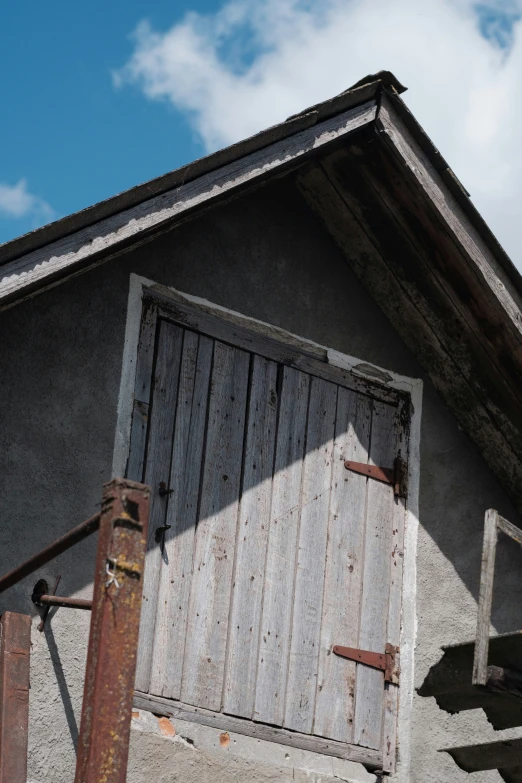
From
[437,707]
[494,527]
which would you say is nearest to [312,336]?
[494,527]

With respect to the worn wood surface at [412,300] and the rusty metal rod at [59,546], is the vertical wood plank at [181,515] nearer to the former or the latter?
the worn wood surface at [412,300]

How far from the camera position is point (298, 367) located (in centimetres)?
613

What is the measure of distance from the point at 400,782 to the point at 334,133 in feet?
10.3

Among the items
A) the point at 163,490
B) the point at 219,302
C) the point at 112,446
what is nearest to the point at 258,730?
the point at 163,490

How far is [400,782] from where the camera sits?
574 cm

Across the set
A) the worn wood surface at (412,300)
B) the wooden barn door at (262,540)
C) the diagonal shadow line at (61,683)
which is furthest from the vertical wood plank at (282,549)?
the diagonal shadow line at (61,683)

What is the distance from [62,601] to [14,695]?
0.41 metres

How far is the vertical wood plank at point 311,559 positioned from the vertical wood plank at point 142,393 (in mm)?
961

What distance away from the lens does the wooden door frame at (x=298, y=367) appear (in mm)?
5375

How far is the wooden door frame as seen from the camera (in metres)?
5.38

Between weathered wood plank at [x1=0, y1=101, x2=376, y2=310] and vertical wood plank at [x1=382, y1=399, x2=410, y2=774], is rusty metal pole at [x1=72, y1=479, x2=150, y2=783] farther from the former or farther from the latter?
vertical wood plank at [x1=382, y1=399, x2=410, y2=774]

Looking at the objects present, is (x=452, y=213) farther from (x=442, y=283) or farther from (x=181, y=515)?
(x=181, y=515)

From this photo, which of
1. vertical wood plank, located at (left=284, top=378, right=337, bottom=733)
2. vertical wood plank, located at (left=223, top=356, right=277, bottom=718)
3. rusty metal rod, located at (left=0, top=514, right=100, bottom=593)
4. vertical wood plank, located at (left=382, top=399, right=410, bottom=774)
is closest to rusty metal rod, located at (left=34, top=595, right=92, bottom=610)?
rusty metal rod, located at (left=0, top=514, right=100, bottom=593)

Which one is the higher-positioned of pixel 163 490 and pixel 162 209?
pixel 162 209
